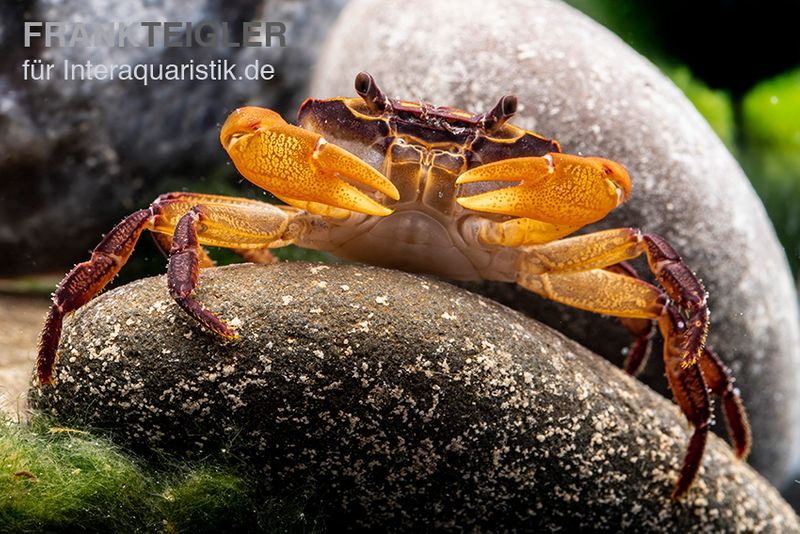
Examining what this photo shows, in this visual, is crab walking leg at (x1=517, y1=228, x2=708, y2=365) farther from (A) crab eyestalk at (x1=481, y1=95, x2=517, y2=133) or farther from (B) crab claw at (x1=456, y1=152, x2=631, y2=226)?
(A) crab eyestalk at (x1=481, y1=95, x2=517, y2=133)

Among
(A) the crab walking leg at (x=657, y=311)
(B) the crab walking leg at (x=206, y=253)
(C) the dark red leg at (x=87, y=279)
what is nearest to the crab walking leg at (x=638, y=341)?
(A) the crab walking leg at (x=657, y=311)

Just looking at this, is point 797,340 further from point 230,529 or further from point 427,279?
point 230,529

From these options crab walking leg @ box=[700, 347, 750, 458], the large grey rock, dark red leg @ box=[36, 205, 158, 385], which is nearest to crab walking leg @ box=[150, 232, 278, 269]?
dark red leg @ box=[36, 205, 158, 385]

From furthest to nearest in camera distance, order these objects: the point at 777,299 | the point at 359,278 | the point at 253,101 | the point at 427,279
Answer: the point at 253,101
the point at 777,299
the point at 427,279
the point at 359,278

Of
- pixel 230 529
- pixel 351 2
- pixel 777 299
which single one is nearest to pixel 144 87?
pixel 351 2

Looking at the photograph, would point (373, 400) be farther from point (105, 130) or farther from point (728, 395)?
point (105, 130)

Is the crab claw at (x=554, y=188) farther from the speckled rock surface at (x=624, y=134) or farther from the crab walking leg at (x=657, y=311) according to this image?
the speckled rock surface at (x=624, y=134)

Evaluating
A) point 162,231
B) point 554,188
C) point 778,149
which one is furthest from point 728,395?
point 162,231
